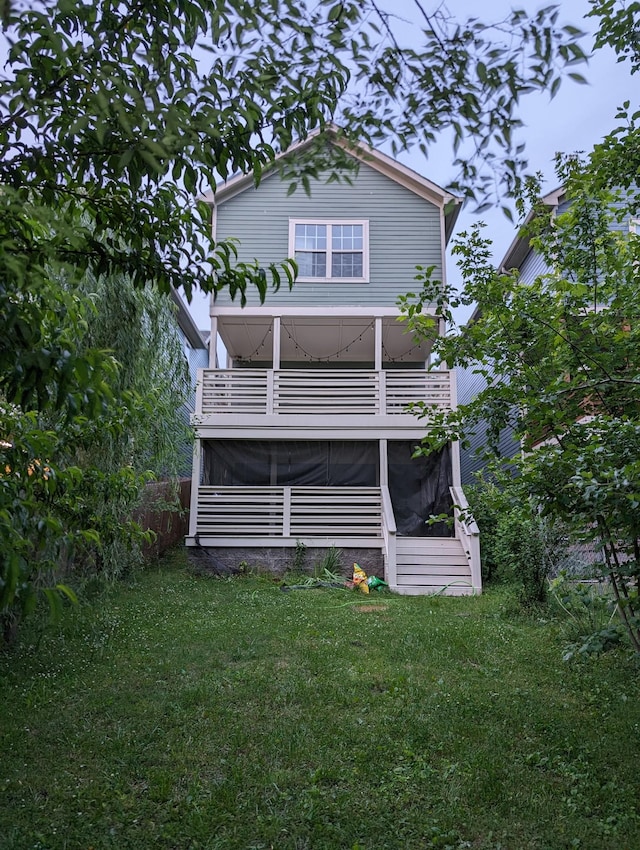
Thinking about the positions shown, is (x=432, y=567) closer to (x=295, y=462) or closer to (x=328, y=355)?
(x=295, y=462)

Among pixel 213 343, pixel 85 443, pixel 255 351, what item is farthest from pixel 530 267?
pixel 85 443

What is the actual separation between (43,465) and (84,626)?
17.2ft

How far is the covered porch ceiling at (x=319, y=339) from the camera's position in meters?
14.2

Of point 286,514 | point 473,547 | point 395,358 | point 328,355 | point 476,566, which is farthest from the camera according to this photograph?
point 395,358

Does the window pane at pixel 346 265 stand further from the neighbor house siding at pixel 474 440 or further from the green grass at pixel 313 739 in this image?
the green grass at pixel 313 739

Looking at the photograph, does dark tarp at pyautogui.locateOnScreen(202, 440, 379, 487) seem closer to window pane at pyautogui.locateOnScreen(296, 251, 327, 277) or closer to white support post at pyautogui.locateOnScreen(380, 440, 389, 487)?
white support post at pyautogui.locateOnScreen(380, 440, 389, 487)

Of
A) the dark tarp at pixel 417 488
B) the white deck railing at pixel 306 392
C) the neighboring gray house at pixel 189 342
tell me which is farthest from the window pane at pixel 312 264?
the dark tarp at pixel 417 488

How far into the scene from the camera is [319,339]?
15352 millimetres

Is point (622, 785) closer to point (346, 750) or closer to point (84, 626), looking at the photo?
point (346, 750)

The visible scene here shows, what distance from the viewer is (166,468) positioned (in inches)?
460

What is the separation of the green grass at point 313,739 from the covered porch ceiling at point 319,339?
7.79m

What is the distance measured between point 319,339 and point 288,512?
447 centimetres

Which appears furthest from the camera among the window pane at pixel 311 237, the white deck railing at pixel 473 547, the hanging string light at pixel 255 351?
the hanging string light at pixel 255 351

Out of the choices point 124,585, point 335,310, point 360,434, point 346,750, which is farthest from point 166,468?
point 346,750
